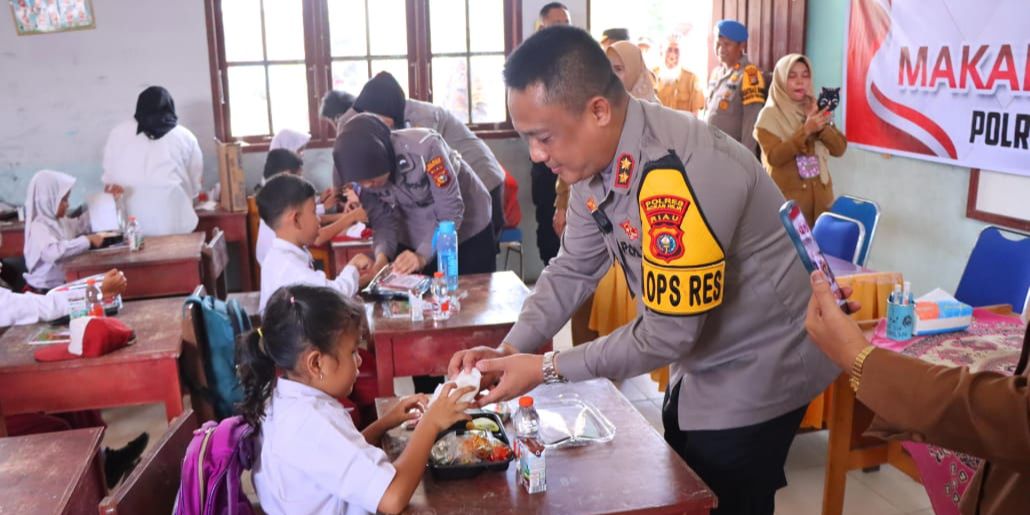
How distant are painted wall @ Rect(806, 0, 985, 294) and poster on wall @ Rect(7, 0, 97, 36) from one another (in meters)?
4.71

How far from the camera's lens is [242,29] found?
5.73 meters

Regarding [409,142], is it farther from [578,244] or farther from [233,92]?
[233,92]

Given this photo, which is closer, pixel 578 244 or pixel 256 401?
pixel 256 401

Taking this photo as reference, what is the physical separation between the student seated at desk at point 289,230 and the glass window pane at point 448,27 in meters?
3.05

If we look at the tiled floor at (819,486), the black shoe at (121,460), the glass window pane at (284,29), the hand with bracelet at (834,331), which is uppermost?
the glass window pane at (284,29)

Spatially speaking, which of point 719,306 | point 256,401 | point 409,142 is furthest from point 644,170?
point 409,142

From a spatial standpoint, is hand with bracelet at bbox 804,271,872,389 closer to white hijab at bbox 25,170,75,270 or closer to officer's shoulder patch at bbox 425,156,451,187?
officer's shoulder patch at bbox 425,156,451,187

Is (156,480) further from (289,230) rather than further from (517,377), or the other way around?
(289,230)

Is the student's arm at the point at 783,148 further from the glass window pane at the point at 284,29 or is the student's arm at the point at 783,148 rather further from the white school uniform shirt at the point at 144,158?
the white school uniform shirt at the point at 144,158

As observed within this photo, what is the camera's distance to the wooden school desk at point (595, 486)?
153cm

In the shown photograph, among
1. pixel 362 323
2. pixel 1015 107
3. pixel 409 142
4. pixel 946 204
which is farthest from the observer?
pixel 946 204

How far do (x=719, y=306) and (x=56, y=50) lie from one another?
17.7ft

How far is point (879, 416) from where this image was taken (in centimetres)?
120

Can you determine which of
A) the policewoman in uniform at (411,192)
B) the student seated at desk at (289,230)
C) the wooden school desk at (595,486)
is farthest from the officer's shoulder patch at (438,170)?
the wooden school desk at (595,486)
